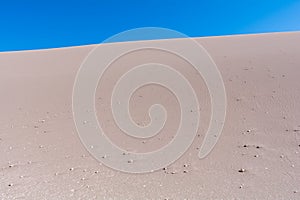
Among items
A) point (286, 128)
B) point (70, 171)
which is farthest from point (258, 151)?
point (70, 171)

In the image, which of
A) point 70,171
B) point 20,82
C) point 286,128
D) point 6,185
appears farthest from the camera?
point 20,82

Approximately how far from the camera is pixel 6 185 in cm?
493

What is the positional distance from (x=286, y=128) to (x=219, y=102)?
2533 millimetres

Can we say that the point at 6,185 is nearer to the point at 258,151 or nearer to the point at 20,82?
the point at 258,151

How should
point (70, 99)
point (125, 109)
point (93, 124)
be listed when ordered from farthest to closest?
point (70, 99) < point (125, 109) < point (93, 124)

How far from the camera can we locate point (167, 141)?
680 centimetres

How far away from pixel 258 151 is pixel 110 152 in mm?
2573

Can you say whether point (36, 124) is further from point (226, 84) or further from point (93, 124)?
point (226, 84)

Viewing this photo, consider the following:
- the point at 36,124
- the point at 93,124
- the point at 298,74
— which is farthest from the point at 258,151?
the point at 298,74

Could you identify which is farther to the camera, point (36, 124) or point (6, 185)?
point (36, 124)

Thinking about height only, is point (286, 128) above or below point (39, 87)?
below

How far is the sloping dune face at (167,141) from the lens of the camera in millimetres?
4656

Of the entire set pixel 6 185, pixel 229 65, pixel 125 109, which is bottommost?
pixel 6 185

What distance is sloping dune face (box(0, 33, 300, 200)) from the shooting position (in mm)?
4656
